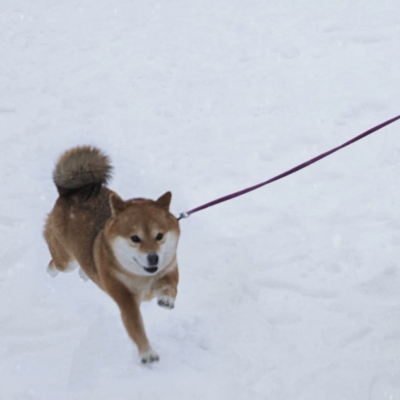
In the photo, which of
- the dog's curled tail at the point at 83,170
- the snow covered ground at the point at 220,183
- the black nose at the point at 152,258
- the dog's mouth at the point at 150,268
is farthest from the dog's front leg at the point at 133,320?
the dog's curled tail at the point at 83,170

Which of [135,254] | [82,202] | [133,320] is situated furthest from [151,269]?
[82,202]

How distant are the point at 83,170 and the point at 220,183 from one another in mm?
2383

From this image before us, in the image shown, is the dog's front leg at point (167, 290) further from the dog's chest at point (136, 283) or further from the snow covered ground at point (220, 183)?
the snow covered ground at point (220, 183)

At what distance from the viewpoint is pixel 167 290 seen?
4.40m

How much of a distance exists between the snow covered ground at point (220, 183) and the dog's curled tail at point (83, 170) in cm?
95

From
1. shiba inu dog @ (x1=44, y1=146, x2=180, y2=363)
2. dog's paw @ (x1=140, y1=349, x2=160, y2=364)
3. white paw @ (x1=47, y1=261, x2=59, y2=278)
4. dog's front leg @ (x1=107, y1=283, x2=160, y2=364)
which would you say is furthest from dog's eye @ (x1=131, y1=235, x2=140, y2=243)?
white paw @ (x1=47, y1=261, x2=59, y2=278)

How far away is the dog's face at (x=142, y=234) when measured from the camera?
4.16 m

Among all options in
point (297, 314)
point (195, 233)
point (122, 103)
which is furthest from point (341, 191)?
point (122, 103)

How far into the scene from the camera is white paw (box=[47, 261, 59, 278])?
551 centimetres

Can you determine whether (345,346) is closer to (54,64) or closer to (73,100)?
(73,100)

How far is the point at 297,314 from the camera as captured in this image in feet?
16.7

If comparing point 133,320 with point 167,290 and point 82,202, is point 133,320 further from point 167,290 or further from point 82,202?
point 82,202

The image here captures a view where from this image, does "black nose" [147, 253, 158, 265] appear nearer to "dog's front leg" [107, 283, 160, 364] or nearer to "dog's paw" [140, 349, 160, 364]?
"dog's front leg" [107, 283, 160, 364]

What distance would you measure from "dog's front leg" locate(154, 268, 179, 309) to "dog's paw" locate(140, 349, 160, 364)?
12.8 inches
